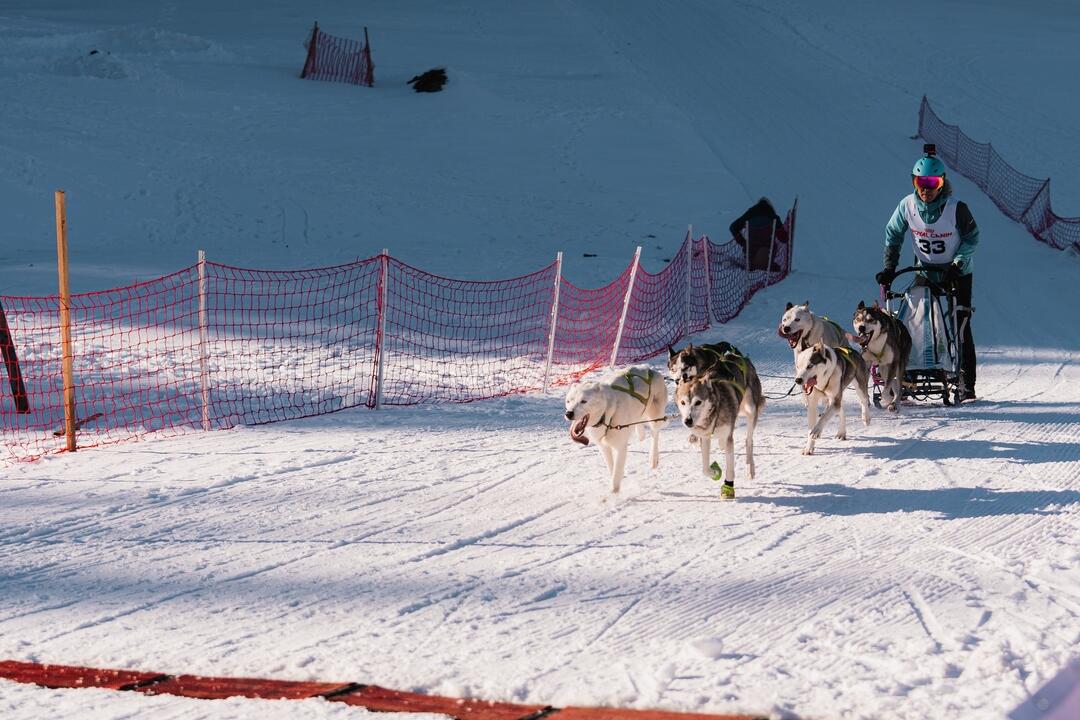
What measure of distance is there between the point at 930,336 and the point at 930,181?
1.22m

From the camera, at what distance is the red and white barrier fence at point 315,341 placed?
10.1m

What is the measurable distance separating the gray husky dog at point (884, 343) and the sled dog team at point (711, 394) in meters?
0.01

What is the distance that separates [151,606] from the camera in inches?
215

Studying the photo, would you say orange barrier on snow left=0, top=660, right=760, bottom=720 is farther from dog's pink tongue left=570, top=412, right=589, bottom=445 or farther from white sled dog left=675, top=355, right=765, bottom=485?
white sled dog left=675, top=355, right=765, bottom=485

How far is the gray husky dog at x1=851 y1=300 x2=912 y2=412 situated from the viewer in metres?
9.06

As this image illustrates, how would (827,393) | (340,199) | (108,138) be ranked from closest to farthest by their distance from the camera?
1. (827,393)
2. (340,199)
3. (108,138)

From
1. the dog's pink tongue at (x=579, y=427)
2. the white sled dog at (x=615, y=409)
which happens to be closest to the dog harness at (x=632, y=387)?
the white sled dog at (x=615, y=409)

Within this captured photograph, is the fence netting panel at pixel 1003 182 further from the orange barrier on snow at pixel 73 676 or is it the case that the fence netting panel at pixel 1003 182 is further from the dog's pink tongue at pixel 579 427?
the orange barrier on snow at pixel 73 676

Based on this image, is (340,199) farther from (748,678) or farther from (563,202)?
(748,678)

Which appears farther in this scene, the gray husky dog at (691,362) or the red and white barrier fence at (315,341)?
the red and white barrier fence at (315,341)

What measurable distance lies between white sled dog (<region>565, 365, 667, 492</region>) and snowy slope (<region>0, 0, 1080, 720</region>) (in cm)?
34

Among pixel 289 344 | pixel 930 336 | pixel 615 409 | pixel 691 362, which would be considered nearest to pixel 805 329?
Result: pixel 930 336

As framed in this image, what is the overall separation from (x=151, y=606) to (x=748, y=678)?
273 centimetres

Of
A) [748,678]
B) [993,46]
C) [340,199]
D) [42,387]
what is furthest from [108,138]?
[993,46]
